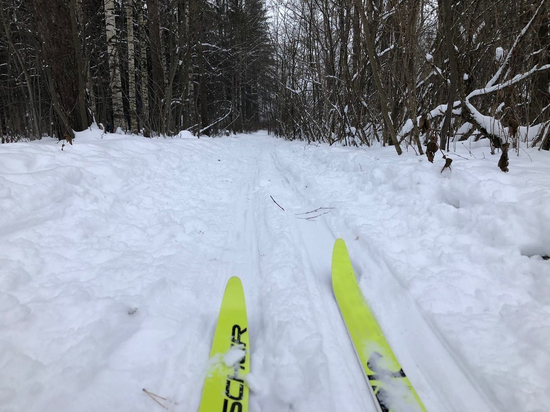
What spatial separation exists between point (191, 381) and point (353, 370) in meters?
0.87

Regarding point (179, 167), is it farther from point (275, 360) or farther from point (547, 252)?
point (547, 252)

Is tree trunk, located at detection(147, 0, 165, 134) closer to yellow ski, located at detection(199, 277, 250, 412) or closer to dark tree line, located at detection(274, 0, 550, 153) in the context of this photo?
dark tree line, located at detection(274, 0, 550, 153)

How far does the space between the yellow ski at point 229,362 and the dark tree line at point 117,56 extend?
13.9 ft

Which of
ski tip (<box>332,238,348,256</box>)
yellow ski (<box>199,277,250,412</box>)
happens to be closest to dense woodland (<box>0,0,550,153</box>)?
ski tip (<box>332,238,348,256</box>)

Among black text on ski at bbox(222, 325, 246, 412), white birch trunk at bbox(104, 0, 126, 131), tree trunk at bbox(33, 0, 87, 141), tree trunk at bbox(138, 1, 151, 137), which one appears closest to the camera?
black text on ski at bbox(222, 325, 246, 412)

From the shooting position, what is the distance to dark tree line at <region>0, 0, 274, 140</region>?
6.05 metres

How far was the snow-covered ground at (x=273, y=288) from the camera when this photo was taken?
4.13ft

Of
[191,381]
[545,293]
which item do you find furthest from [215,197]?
[545,293]

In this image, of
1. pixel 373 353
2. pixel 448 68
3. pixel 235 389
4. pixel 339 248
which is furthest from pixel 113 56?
pixel 373 353

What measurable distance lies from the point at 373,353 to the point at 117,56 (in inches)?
399

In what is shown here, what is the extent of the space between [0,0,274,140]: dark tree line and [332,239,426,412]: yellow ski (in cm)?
474

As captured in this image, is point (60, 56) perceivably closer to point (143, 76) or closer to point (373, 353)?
point (143, 76)

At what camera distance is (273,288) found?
A: 1.97 metres

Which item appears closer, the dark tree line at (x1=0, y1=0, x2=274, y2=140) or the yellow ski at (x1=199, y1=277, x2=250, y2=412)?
the yellow ski at (x1=199, y1=277, x2=250, y2=412)
